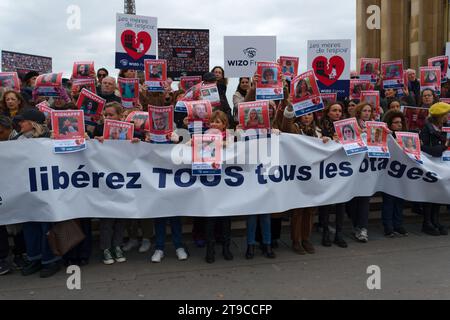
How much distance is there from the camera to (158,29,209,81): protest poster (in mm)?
8180

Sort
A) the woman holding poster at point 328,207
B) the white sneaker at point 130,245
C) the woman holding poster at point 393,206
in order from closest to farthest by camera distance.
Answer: the white sneaker at point 130,245, the woman holding poster at point 328,207, the woman holding poster at point 393,206

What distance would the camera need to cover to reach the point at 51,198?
4934mm

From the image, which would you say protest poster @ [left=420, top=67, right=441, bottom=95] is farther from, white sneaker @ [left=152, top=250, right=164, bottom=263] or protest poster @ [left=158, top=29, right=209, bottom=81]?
white sneaker @ [left=152, top=250, right=164, bottom=263]

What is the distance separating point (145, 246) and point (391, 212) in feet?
10.8

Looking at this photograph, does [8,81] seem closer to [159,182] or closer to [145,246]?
[159,182]

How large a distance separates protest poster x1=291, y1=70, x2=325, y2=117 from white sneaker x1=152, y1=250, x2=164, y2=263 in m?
2.27

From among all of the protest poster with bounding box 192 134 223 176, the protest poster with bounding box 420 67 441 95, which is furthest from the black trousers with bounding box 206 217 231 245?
the protest poster with bounding box 420 67 441 95

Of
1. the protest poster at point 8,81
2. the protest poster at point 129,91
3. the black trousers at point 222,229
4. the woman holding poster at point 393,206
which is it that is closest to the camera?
the black trousers at point 222,229

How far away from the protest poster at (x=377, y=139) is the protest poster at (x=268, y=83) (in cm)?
127

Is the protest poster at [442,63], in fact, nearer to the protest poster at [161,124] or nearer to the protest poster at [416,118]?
the protest poster at [416,118]

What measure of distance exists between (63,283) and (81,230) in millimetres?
Answer: 633

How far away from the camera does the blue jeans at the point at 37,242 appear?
4922mm

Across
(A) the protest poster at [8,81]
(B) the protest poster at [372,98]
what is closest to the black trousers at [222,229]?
(B) the protest poster at [372,98]

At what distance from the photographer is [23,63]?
858cm
